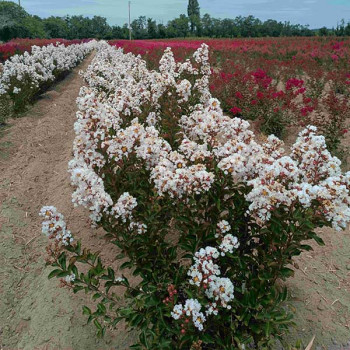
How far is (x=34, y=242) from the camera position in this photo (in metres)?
4.43

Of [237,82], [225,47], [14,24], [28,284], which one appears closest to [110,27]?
[14,24]

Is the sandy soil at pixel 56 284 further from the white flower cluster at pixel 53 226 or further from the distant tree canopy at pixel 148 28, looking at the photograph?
the distant tree canopy at pixel 148 28

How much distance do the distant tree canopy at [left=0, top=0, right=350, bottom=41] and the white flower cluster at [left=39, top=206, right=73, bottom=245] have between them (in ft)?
140

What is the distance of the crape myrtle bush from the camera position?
2.03 meters

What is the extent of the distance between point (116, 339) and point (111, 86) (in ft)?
14.8

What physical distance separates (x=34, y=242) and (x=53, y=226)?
2.52m

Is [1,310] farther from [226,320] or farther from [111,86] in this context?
[111,86]

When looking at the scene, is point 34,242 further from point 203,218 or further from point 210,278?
point 210,278

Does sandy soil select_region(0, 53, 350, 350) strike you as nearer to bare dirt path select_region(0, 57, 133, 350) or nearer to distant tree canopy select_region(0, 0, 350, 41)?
bare dirt path select_region(0, 57, 133, 350)

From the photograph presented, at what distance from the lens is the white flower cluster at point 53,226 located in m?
2.22

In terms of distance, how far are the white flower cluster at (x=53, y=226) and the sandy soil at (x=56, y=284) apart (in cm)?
133

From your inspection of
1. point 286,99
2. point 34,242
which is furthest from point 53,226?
point 286,99

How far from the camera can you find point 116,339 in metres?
3.01

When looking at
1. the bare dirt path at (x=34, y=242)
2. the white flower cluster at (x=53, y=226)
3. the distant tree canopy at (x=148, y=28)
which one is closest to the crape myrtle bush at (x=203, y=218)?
the white flower cluster at (x=53, y=226)
